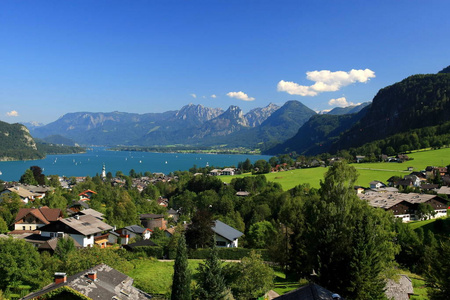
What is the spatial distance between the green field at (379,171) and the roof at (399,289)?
168ft

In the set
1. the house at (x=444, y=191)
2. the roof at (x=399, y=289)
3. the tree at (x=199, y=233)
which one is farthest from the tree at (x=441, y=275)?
the house at (x=444, y=191)

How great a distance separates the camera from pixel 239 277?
21000mm

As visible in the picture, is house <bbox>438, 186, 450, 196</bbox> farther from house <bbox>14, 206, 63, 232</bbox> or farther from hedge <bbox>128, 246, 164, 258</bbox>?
house <bbox>14, 206, 63, 232</bbox>

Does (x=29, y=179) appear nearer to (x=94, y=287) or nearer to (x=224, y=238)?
(x=224, y=238)

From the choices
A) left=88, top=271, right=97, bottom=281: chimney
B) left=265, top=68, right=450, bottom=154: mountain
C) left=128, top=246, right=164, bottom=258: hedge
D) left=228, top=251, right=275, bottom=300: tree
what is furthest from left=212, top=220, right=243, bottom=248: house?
left=265, top=68, right=450, bottom=154: mountain

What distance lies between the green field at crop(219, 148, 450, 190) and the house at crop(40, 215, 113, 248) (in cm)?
4628

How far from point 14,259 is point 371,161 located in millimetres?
96687

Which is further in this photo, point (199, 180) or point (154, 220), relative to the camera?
point (199, 180)

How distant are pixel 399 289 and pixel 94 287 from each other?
1735 centimetres

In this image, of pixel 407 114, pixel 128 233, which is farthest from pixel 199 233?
pixel 407 114

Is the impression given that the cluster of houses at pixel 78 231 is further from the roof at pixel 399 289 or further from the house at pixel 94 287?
the roof at pixel 399 289

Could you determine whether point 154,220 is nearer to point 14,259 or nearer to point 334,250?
point 14,259

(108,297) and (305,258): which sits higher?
(108,297)

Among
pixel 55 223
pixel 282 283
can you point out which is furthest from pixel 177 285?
pixel 55 223
